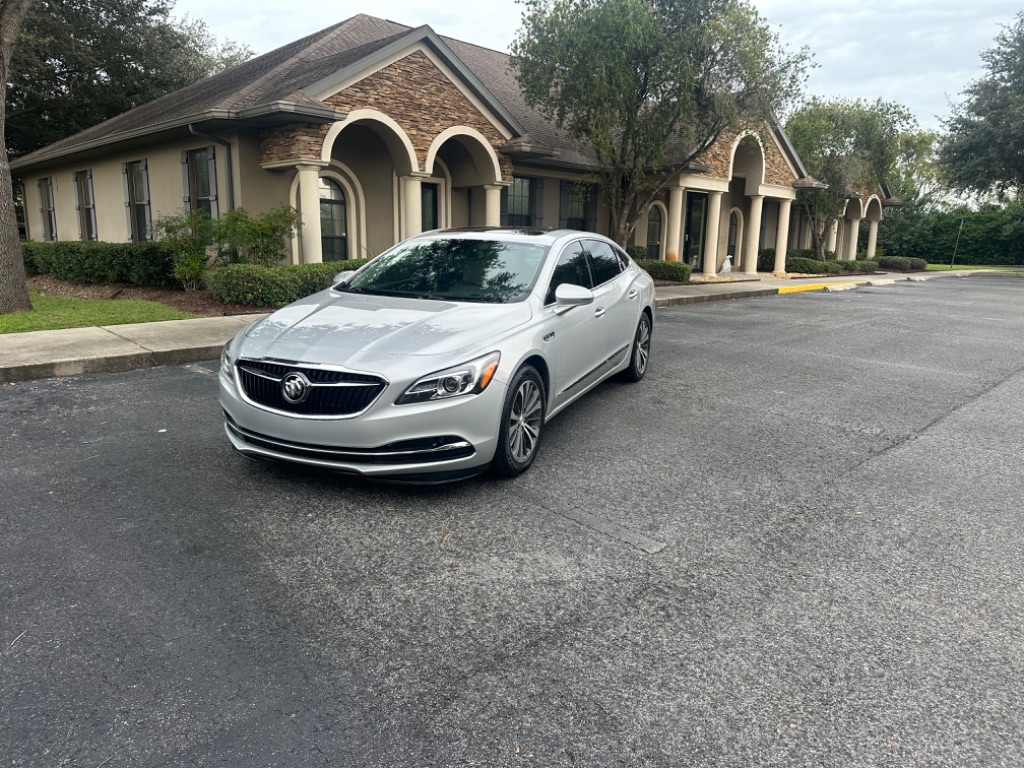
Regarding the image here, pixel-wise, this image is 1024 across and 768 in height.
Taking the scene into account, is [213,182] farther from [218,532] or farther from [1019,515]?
[1019,515]

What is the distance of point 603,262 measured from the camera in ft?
23.0

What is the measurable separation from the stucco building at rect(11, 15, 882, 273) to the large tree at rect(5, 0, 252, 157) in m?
7.78

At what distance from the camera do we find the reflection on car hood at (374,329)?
432 cm

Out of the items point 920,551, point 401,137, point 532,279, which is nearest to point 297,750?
point 920,551

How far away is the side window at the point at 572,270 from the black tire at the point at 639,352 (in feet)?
4.45

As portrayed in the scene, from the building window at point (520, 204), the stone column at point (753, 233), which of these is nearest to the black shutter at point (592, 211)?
the building window at point (520, 204)

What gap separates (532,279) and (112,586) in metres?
3.41

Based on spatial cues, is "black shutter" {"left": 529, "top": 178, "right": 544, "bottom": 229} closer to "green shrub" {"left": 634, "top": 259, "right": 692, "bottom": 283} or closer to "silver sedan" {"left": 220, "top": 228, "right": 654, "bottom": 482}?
"green shrub" {"left": 634, "top": 259, "right": 692, "bottom": 283}

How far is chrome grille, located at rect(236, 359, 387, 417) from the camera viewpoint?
415 centimetres

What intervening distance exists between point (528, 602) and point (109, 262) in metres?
16.3

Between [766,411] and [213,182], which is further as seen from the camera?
[213,182]

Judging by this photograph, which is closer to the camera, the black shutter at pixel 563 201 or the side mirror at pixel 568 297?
the side mirror at pixel 568 297

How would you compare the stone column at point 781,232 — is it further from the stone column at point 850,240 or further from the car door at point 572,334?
the car door at point 572,334

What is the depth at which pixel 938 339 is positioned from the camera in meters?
11.7
